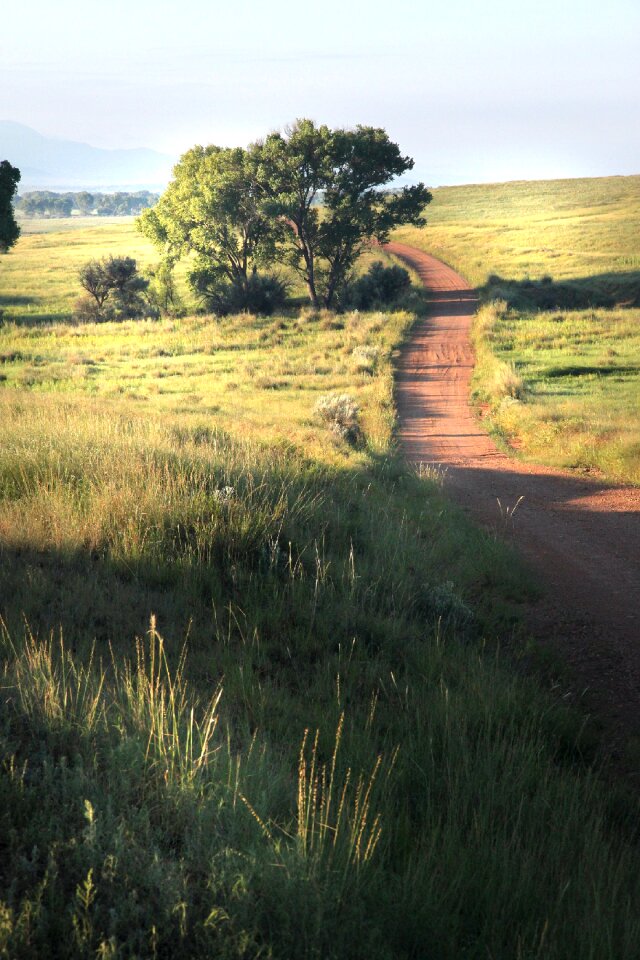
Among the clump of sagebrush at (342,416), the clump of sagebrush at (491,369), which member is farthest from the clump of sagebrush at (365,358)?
the clump of sagebrush at (342,416)

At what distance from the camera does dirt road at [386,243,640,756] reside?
5.73 meters

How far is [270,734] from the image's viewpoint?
12.8 ft

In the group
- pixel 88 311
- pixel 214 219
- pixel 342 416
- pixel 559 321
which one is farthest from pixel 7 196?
pixel 342 416

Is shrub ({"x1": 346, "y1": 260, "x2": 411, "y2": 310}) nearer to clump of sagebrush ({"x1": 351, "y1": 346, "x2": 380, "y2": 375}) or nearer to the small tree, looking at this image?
the small tree

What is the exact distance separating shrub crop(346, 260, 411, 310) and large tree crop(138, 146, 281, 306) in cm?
488

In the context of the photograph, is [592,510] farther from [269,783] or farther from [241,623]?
[269,783]

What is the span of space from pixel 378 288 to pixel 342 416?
2715 centimetres

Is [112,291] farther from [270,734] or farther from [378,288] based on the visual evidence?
[270,734]

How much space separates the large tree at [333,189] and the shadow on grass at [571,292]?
6.79 metres

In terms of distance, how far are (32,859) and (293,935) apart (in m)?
0.86

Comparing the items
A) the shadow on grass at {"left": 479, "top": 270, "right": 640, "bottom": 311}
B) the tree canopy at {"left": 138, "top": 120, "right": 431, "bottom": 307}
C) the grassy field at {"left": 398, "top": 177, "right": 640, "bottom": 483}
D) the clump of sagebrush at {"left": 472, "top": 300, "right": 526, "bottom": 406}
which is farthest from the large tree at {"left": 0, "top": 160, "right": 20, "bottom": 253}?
the shadow on grass at {"left": 479, "top": 270, "right": 640, "bottom": 311}

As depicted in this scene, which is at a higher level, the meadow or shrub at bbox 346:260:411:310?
shrub at bbox 346:260:411:310

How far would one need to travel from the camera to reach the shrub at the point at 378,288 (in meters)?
41.9

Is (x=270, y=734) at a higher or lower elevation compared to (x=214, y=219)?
lower
